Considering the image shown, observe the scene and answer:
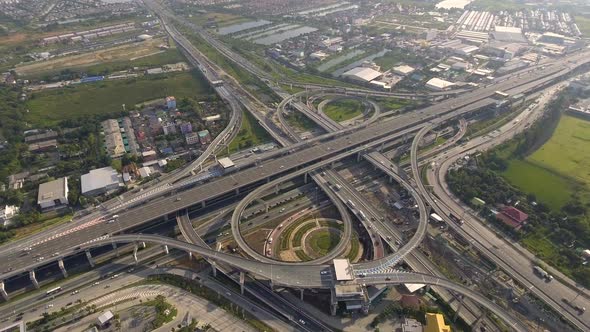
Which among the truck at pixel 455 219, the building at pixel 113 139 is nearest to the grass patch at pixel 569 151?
the truck at pixel 455 219

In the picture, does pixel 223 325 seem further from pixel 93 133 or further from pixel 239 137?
pixel 93 133

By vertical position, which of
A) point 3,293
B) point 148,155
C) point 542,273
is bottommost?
point 542,273

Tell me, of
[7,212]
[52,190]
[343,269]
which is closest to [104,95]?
[52,190]

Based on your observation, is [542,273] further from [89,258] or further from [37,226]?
[37,226]

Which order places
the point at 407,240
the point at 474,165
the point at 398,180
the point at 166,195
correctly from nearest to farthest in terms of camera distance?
the point at 407,240
the point at 166,195
the point at 398,180
the point at 474,165

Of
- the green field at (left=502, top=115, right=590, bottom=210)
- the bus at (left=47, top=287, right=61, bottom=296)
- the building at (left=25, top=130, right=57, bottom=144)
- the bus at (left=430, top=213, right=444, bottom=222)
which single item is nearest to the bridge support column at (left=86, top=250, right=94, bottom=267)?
the bus at (left=47, top=287, right=61, bottom=296)

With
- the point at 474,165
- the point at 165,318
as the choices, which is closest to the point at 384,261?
the point at 165,318
